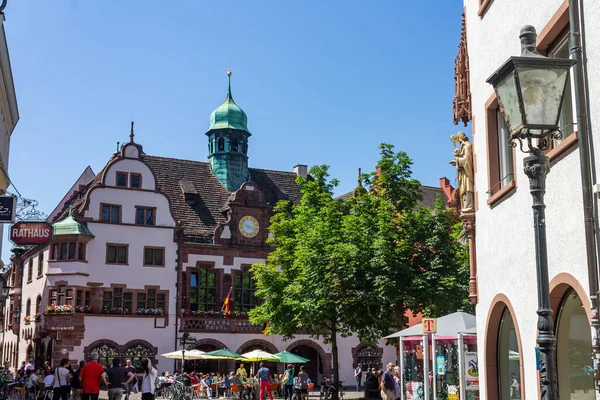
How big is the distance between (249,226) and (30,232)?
28.5 m

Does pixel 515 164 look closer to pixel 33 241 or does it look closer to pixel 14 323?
pixel 33 241

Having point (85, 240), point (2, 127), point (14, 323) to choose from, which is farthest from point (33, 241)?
point (14, 323)

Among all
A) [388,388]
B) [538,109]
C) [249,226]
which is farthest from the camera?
[249,226]

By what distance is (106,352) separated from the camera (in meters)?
42.6

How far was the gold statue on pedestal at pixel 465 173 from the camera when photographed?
15.6 meters

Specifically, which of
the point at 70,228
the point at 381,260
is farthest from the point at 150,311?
the point at 381,260

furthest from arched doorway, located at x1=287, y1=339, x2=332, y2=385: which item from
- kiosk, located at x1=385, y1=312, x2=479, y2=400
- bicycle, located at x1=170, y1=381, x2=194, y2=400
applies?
kiosk, located at x1=385, y1=312, x2=479, y2=400

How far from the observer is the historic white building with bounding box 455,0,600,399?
10.2 meters

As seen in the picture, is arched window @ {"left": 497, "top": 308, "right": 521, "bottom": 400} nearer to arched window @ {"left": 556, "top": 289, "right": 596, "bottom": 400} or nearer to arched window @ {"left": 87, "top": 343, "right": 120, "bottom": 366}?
arched window @ {"left": 556, "top": 289, "right": 596, "bottom": 400}

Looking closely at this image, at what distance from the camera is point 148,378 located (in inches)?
695

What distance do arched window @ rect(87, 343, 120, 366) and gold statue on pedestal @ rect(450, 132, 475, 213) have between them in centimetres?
3099

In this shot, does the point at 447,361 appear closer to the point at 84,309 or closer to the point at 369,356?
the point at 84,309

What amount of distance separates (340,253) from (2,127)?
511 inches

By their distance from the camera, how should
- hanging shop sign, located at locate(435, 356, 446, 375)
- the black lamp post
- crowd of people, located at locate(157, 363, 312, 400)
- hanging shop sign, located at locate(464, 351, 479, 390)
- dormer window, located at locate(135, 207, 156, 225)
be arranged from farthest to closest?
1. dormer window, located at locate(135, 207, 156, 225)
2. crowd of people, located at locate(157, 363, 312, 400)
3. hanging shop sign, located at locate(435, 356, 446, 375)
4. hanging shop sign, located at locate(464, 351, 479, 390)
5. the black lamp post
